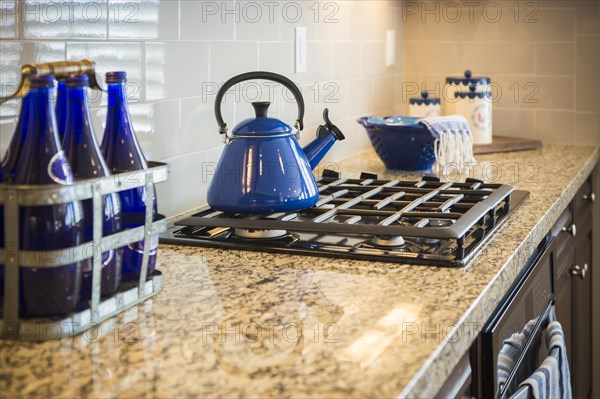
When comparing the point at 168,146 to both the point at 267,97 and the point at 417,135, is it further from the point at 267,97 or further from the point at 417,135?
the point at 417,135

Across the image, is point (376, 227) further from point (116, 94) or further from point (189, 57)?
point (189, 57)

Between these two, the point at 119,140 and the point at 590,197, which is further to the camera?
the point at 590,197

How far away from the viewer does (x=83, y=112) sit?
0.95 metres

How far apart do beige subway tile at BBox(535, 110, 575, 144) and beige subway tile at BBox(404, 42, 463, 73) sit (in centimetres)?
35

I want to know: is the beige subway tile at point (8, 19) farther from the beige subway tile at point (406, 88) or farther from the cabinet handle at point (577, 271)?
the beige subway tile at point (406, 88)

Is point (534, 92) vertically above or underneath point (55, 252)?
above

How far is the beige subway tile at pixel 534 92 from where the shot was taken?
2.62 meters

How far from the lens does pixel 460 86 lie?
97.4 inches

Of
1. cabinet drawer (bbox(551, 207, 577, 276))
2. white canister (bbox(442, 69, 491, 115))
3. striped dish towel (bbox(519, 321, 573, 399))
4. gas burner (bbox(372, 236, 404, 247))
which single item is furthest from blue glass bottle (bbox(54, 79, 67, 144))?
white canister (bbox(442, 69, 491, 115))

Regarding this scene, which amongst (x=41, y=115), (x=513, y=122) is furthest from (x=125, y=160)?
(x=513, y=122)

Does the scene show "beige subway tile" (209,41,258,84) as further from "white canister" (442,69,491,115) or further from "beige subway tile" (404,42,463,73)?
"beige subway tile" (404,42,463,73)

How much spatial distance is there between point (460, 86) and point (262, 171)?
130 centimetres

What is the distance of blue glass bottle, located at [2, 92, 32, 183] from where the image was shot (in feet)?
2.88

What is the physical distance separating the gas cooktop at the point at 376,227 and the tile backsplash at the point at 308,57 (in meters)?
0.25
